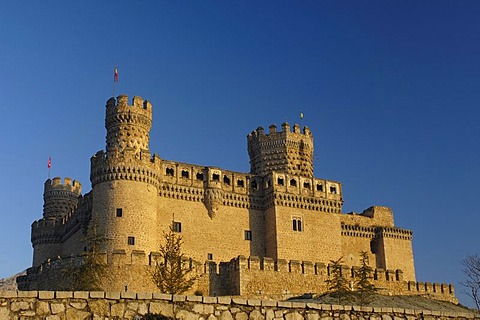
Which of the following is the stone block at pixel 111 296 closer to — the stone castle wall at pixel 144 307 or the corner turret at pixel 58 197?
the stone castle wall at pixel 144 307

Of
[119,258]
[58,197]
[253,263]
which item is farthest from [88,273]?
[58,197]

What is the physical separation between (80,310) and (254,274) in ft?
93.8

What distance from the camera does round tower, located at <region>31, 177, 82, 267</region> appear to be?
186 ft

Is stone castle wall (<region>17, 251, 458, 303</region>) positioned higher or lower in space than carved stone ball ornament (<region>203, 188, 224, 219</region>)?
lower

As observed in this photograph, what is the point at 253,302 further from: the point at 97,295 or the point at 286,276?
the point at 286,276

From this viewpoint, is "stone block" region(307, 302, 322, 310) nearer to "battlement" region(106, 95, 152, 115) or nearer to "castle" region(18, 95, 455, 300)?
"castle" region(18, 95, 455, 300)

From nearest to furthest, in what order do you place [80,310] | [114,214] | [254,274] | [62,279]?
[80,310] < [62,279] < [254,274] < [114,214]

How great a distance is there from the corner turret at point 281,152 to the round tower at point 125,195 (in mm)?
11842

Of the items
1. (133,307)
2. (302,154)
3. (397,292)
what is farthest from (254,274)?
(133,307)

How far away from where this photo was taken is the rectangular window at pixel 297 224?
5181cm

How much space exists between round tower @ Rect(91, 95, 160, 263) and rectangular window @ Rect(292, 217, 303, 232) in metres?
11.2

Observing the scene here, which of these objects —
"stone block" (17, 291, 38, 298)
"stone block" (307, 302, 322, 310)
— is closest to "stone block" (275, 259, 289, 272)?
"stone block" (307, 302, 322, 310)

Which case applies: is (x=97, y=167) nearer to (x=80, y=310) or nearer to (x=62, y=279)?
(x=62, y=279)

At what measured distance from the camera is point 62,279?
38.0m
